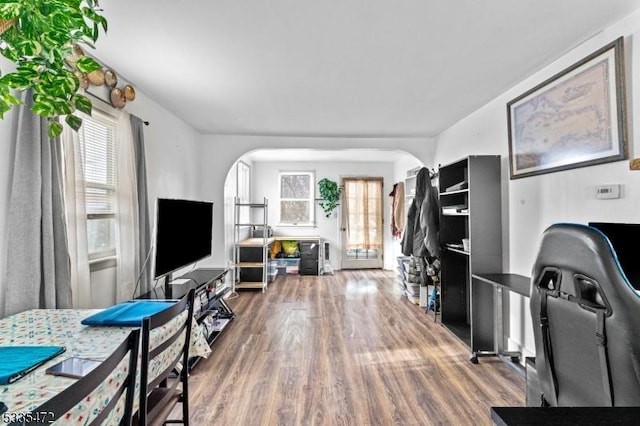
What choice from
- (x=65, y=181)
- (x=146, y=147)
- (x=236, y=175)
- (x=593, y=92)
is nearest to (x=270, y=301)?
(x=236, y=175)

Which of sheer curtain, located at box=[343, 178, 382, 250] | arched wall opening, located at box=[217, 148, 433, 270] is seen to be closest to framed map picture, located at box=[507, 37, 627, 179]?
arched wall opening, located at box=[217, 148, 433, 270]

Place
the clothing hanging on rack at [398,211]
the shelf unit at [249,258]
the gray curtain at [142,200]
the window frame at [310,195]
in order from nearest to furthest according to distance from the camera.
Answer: the gray curtain at [142,200], the shelf unit at [249,258], the clothing hanging on rack at [398,211], the window frame at [310,195]

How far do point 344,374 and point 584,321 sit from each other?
72.0 inches

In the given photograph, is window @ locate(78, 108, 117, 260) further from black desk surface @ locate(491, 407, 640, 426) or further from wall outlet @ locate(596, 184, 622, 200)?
wall outlet @ locate(596, 184, 622, 200)

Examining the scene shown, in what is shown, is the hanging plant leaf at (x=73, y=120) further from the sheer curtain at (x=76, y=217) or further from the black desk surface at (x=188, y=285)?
the black desk surface at (x=188, y=285)

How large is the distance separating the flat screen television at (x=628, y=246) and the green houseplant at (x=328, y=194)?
5.14 metres

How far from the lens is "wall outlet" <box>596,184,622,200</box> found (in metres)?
1.71

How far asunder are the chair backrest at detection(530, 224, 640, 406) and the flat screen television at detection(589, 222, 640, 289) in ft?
2.00

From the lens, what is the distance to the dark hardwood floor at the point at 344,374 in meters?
1.91

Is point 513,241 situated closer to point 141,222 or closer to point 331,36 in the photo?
point 331,36

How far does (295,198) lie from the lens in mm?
6613

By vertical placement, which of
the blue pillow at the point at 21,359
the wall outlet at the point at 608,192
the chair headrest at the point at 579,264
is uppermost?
the wall outlet at the point at 608,192

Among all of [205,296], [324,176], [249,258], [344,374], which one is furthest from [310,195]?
[344,374]

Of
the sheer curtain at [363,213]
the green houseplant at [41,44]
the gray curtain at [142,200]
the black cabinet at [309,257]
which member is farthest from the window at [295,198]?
the green houseplant at [41,44]
